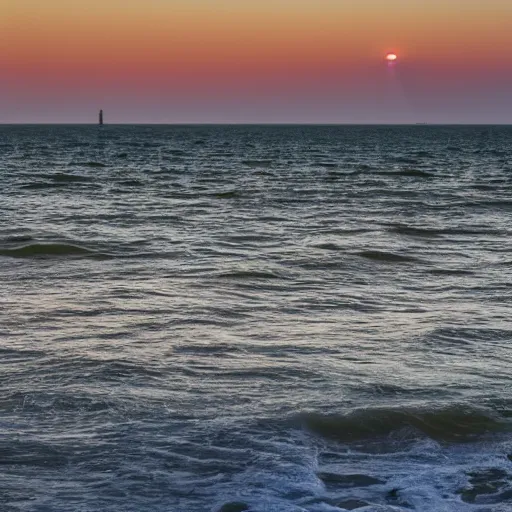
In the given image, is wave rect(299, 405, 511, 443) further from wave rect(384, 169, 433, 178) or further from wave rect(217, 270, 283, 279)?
wave rect(384, 169, 433, 178)

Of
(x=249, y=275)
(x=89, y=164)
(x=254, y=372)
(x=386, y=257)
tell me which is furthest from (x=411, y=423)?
(x=89, y=164)

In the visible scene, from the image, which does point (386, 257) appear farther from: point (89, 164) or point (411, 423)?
point (89, 164)

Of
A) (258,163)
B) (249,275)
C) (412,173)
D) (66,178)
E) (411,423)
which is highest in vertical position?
(258,163)

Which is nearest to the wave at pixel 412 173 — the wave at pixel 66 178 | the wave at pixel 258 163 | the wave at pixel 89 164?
the wave at pixel 258 163

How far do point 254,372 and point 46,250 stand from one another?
900 cm

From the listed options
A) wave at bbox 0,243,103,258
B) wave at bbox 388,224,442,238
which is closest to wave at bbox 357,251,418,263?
wave at bbox 388,224,442,238

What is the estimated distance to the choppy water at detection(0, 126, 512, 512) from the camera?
5.75 meters

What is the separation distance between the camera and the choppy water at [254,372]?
18.9 ft

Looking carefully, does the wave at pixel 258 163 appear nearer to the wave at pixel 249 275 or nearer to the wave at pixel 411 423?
the wave at pixel 249 275

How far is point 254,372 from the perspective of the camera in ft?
26.7

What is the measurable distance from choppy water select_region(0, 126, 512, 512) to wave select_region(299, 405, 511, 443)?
0.07 ft

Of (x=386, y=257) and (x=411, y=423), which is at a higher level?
(x=386, y=257)

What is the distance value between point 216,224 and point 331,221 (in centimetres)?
295

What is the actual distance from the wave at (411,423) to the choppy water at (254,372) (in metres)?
0.02
